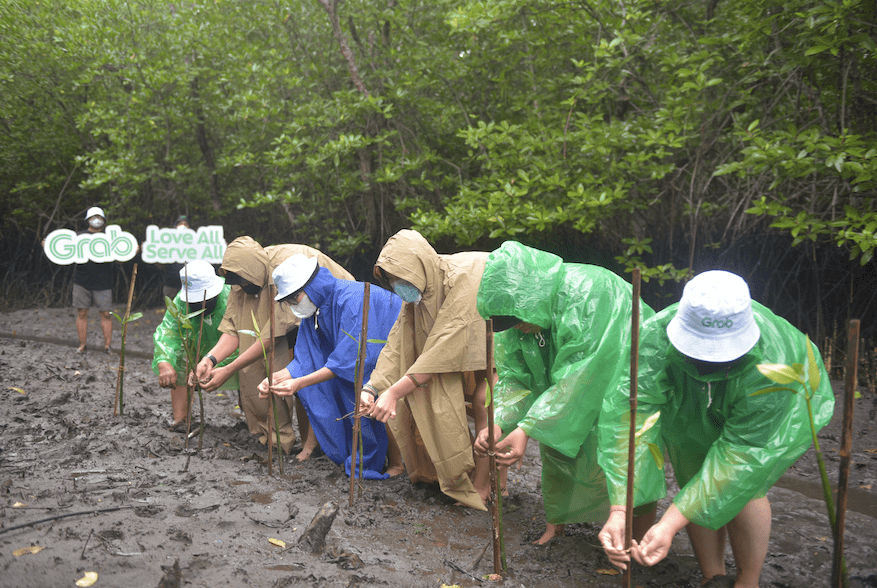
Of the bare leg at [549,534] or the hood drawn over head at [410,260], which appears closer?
the bare leg at [549,534]

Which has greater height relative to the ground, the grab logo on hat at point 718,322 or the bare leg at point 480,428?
the grab logo on hat at point 718,322

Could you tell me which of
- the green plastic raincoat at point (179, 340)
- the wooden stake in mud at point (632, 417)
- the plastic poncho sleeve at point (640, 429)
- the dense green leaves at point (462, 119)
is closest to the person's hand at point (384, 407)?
the plastic poncho sleeve at point (640, 429)

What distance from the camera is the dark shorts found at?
755cm

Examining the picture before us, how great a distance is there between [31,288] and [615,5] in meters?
10.6

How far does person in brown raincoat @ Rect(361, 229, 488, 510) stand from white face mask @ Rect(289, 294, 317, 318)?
593mm

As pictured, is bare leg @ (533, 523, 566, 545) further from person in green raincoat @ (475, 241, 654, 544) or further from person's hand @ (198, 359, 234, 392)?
person's hand @ (198, 359, 234, 392)

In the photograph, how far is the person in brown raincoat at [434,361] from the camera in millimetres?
3096

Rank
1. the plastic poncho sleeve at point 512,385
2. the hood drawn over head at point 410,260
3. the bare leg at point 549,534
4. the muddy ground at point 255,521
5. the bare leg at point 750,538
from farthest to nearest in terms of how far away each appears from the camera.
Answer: the hood drawn over head at point 410,260 < the bare leg at point 549,534 < the plastic poncho sleeve at point 512,385 < the muddy ground at point 255,521 < the bare leg at point 750,538

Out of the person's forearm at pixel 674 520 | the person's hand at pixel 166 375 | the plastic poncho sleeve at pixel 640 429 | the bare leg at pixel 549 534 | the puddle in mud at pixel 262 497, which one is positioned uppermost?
the plastic poncho sleeve at pixel 640 429

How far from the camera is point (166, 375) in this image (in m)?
4.16

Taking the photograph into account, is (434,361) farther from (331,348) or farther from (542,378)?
(331,348)

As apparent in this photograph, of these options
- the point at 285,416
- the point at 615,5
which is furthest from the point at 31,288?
the point at 615,5

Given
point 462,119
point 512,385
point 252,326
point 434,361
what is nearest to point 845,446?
point 512,385

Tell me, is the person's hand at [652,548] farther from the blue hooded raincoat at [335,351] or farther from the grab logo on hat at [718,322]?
the blue hooded raincoat at [335,351]
